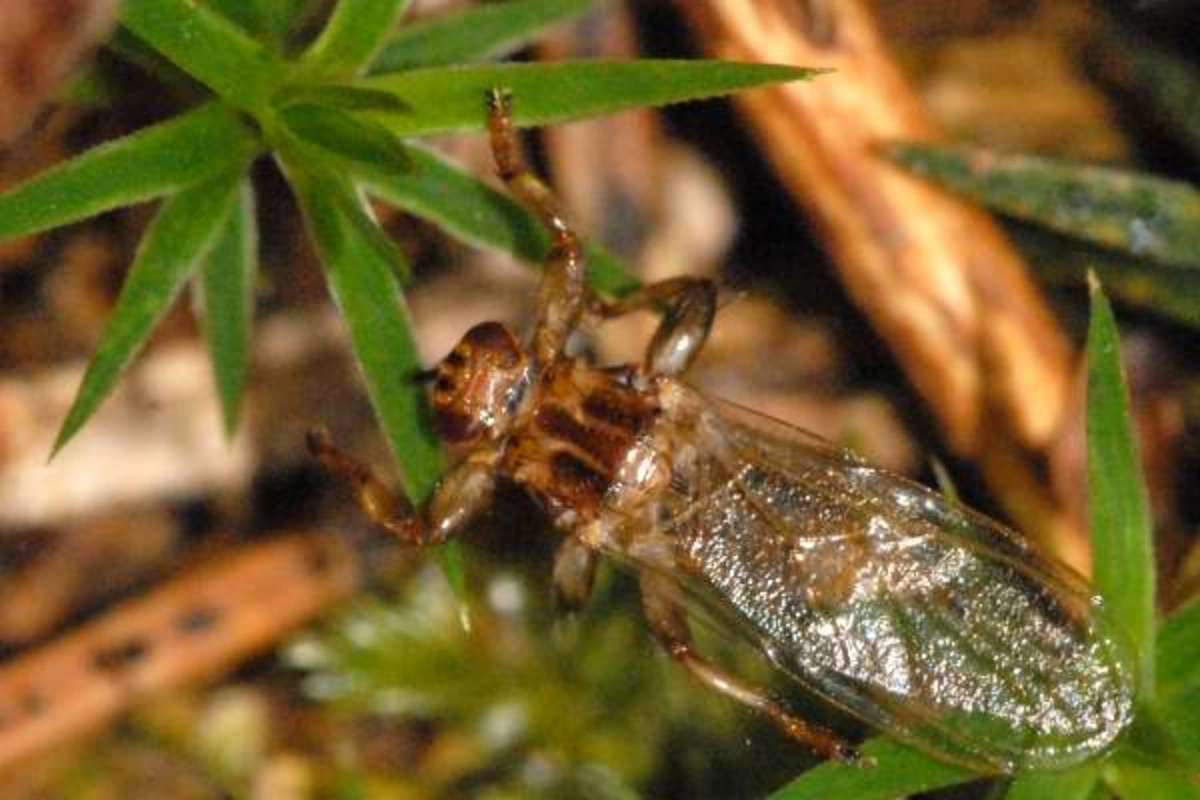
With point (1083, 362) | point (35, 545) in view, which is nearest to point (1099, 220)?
point (1083, 362)

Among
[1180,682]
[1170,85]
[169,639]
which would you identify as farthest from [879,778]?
[1170,85]

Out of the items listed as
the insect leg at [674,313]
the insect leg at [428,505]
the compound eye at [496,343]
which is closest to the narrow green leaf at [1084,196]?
the insect leg at [674,313]

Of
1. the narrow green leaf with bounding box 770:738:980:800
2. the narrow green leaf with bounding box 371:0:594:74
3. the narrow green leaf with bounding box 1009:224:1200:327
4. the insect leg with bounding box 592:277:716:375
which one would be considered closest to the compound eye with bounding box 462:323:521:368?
the insect leg with bounding box 592:277:716:375

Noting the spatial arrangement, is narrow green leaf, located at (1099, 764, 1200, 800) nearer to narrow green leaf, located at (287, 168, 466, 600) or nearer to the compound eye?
narrow green leaf, located at (287, 168, 466, 600)

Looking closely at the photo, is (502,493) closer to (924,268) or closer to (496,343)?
(496,343)

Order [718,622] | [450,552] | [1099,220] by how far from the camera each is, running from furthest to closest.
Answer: [1099,220] → [718,622] → [450,552]

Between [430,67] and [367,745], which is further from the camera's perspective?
[367,745]

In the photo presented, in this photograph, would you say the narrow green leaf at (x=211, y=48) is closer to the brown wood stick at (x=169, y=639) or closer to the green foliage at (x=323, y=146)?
the green foliage at (x=323, y=146)

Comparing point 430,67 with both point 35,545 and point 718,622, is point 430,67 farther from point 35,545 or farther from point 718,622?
point 35,545
